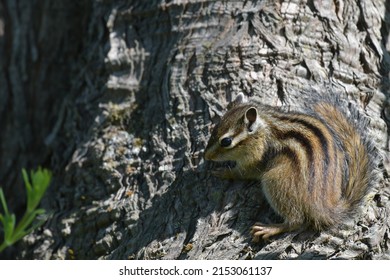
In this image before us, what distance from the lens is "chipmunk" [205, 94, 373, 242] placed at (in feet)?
10.9

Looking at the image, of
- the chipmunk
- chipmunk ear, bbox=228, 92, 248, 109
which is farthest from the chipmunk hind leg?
chipmunk ear, bbox=228, 92, 248, 109

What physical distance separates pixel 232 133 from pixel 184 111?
0.55 metres

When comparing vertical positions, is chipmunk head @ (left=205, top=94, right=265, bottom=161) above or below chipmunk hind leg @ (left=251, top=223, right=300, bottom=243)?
above

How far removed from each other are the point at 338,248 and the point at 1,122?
3536mm

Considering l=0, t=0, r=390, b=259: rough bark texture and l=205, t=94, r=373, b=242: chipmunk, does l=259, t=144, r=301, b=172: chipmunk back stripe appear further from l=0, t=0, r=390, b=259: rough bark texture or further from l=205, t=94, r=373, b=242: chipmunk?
l=0, t=0, r=390, b=259: rough bark texture

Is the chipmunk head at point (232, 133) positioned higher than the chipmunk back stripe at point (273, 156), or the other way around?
the chipmunk head at point (232, 133)

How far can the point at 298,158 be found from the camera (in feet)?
11.2

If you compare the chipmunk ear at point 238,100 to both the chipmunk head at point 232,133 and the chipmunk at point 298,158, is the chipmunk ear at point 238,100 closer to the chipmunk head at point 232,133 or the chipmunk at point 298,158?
the chipmunk at point 298,158

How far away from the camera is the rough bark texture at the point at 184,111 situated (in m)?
3.51

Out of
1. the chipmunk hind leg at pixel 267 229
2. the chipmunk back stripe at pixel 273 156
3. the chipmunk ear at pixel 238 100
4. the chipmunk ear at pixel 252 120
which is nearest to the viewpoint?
the chipmunk hind leg at pixel 267 229

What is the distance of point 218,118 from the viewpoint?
399 cm

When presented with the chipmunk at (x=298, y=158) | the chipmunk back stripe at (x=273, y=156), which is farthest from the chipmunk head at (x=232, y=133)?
the chipmunk back stripe at (x=273, y=156)

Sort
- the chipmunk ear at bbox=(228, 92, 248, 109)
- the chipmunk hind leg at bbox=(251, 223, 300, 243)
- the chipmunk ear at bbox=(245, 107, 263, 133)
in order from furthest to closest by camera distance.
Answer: the chipmunk ear at bbox=(228, 92, 248, 109) < the chipmunk ear at bbox=(245, 107, 263, 133) < the chipmunk hind leg at bbox=(251, 223, 300, 243)

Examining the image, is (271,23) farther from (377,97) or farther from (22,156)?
(22,156)
